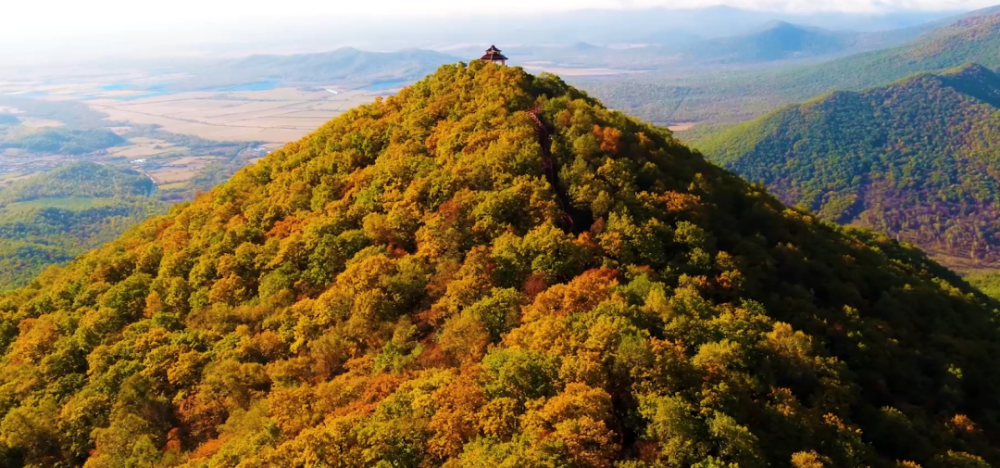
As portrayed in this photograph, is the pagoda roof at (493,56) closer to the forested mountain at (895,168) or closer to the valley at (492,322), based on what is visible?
the valley at (492,322)

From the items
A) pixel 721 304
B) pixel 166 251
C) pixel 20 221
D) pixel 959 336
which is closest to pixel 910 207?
pixel 959 336

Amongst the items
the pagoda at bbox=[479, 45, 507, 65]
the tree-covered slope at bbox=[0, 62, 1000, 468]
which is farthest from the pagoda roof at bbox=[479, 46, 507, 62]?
the tree-covered slope at bbox=[0, 62, 1000, 468]

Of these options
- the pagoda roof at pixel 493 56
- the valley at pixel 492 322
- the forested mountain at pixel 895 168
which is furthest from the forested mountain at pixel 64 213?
the forested mountain at pixel 895 168

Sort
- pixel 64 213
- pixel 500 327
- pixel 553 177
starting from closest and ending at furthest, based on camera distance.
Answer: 1. pixel 500 327
2. pixel 553 177
3. pixel 64 213

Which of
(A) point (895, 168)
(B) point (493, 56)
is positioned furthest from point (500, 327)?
(A) point (895, 168)

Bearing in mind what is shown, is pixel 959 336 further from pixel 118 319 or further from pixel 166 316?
pixel 118 319

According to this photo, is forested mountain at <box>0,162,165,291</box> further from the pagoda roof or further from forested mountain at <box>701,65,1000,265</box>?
forested mountain at <box>701,65,1000,265</box>

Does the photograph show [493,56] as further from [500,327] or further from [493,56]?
[500,327]
